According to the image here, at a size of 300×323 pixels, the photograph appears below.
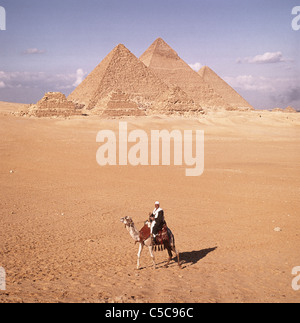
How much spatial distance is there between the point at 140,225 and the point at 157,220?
241 centimetres

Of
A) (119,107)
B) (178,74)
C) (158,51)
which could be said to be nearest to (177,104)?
(119,107)

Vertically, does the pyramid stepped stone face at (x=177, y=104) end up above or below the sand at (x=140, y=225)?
above

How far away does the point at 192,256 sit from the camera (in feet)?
19.3

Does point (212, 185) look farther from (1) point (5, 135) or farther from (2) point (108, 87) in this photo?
(2) point (108, 87)

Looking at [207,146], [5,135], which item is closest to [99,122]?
[5,135]

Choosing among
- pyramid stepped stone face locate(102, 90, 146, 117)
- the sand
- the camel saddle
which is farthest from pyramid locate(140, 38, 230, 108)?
the camel saddle

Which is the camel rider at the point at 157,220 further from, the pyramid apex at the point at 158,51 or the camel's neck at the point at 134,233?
the pyramid apex at the point at 158,51

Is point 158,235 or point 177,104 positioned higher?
point 177,104

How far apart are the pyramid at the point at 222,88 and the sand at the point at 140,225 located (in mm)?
105620

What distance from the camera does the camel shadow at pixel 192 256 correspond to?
5.54m

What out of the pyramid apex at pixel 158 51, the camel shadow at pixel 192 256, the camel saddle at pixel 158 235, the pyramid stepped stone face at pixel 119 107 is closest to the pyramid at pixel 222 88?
the pyramid apex at pixel 158 51

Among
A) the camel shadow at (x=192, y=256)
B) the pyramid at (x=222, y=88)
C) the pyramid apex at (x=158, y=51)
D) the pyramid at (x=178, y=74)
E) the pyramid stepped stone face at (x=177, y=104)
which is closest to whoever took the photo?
the camel shadow at (x=192, y=256)

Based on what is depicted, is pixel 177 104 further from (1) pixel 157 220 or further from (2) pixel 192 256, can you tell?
(1) pixel 157 220

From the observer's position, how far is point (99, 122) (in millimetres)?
34094
